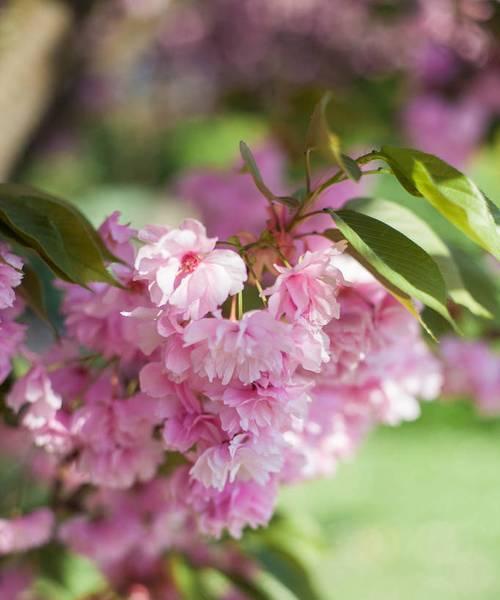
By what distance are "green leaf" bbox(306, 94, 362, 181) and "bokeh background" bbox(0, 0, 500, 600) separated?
1.83 ft

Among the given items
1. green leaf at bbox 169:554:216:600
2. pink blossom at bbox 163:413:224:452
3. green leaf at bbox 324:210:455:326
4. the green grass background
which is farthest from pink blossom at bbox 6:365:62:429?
the green grass background

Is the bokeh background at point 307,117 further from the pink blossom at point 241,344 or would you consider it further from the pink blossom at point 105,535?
the pink blossom at point 241,344

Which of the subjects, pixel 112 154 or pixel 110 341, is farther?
pixel 112 154

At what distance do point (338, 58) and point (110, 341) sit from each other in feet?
6.43

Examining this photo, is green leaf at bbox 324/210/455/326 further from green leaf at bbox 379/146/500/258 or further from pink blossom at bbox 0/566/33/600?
pink blossom at bbox 0/566/33/600

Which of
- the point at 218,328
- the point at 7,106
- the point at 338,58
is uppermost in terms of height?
the point at 218,328

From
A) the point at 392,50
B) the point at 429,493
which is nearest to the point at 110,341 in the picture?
the point at 392,50

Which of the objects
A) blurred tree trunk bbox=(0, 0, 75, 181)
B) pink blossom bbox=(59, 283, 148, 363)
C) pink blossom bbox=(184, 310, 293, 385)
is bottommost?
blurred tree trunk bbox=(0, 0, 75, 181)

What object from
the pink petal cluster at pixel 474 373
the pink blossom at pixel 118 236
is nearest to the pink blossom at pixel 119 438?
the pink blossom at pixel 118 236

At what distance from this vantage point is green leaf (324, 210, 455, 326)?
0.52m

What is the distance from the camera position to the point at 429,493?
2.83 meters

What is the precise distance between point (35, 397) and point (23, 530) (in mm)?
176

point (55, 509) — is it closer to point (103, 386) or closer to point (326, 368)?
point (103, 386)

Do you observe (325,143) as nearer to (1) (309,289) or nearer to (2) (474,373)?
(1) (309,289)
